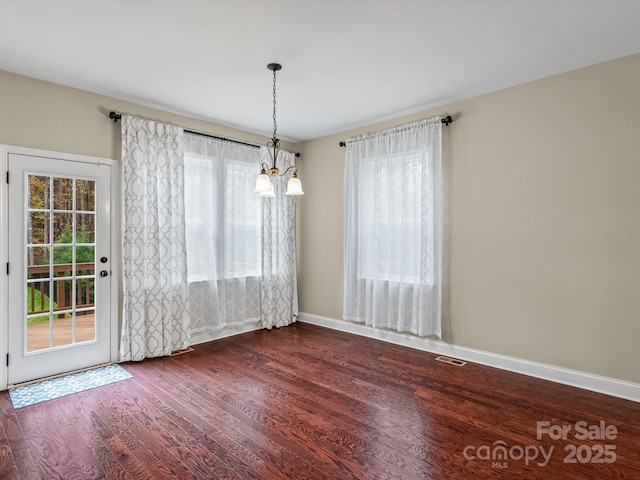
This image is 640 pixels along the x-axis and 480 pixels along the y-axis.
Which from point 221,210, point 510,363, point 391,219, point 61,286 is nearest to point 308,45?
point 391,219

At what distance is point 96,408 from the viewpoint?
2832 millimetres

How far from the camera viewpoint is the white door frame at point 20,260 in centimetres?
318

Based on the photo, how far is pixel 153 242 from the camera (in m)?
4.01

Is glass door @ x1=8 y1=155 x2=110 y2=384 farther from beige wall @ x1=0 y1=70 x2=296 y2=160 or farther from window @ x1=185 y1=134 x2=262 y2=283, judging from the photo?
window @ x1=185 y1=134 x2=262 y2=283

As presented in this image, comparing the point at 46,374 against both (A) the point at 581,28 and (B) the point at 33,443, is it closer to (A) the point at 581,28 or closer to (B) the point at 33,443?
(B) the point at 33,443

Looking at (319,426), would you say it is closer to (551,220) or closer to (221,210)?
(551,220)

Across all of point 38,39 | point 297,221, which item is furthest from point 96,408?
point 297,221

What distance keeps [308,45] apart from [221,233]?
2.62 m

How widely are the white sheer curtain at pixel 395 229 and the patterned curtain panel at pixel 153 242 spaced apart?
212 cm

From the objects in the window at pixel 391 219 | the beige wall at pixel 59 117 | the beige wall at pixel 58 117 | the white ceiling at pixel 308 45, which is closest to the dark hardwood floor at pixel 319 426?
the window at pixel 391 219

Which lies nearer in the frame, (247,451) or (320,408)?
(247,451)

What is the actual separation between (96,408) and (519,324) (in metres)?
3.81

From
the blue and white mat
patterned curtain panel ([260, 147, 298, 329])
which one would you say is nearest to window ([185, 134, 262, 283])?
patterned curtain panel ([260, 147, 298, 329])

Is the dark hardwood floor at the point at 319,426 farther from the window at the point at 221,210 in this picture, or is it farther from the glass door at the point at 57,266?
the window at the point at 221,210
